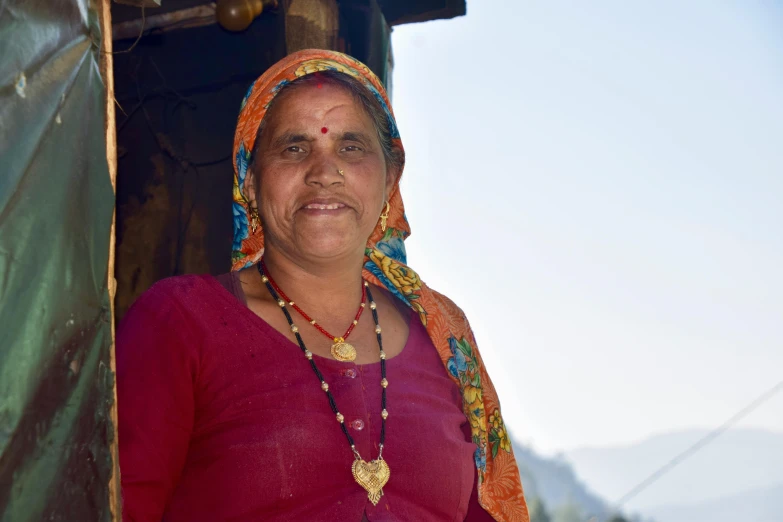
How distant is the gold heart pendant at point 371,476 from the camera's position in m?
1.91

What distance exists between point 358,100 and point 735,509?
62.0 metres

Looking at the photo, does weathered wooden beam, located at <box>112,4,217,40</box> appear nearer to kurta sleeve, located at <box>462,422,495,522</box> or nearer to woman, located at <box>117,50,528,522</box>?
woman, located at <box>117,50,528,522</box>

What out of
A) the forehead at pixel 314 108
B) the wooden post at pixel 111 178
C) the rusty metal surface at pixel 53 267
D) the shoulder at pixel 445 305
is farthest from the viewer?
the shoulder at pixel 445 305

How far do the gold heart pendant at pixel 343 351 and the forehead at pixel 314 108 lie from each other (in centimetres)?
60

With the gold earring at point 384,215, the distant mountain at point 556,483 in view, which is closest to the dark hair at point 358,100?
the gold earring at point 384,215

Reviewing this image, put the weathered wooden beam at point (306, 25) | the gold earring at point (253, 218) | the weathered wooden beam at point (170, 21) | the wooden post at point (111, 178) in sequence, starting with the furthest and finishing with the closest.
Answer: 1. the weathered wooden beam at point (170, 21)
2. the weathered wooden beam at point (306, 25)
3. the gold earring at point (253, 218)
4. the wooden post at point (111, 178)

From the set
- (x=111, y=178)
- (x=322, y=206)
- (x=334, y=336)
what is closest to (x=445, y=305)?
(x=334, y=336)

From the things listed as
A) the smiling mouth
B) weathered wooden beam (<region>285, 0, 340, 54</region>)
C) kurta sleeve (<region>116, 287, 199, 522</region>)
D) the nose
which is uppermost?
weathered wooden beam (<region>285, 0, 340, 54</region>)

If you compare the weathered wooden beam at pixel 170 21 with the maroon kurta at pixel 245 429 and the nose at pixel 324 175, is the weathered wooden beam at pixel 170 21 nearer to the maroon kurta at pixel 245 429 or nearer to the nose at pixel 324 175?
the nose at pixel 324 175

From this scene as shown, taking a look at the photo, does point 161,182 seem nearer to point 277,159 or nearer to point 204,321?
point 277,159

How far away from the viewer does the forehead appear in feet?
7.39

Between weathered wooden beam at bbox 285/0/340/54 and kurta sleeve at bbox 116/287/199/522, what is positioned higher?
weathered wooden beam at bbox 285/0/340/54

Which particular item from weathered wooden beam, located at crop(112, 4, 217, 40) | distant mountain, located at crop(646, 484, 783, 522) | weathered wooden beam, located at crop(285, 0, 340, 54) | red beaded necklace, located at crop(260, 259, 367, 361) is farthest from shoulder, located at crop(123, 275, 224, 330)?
distant mountain, located at crop(646, 484, 783, 522)

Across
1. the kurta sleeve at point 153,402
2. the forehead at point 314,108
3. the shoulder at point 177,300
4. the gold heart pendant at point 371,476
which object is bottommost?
the gold heart pendant at point 371,476
